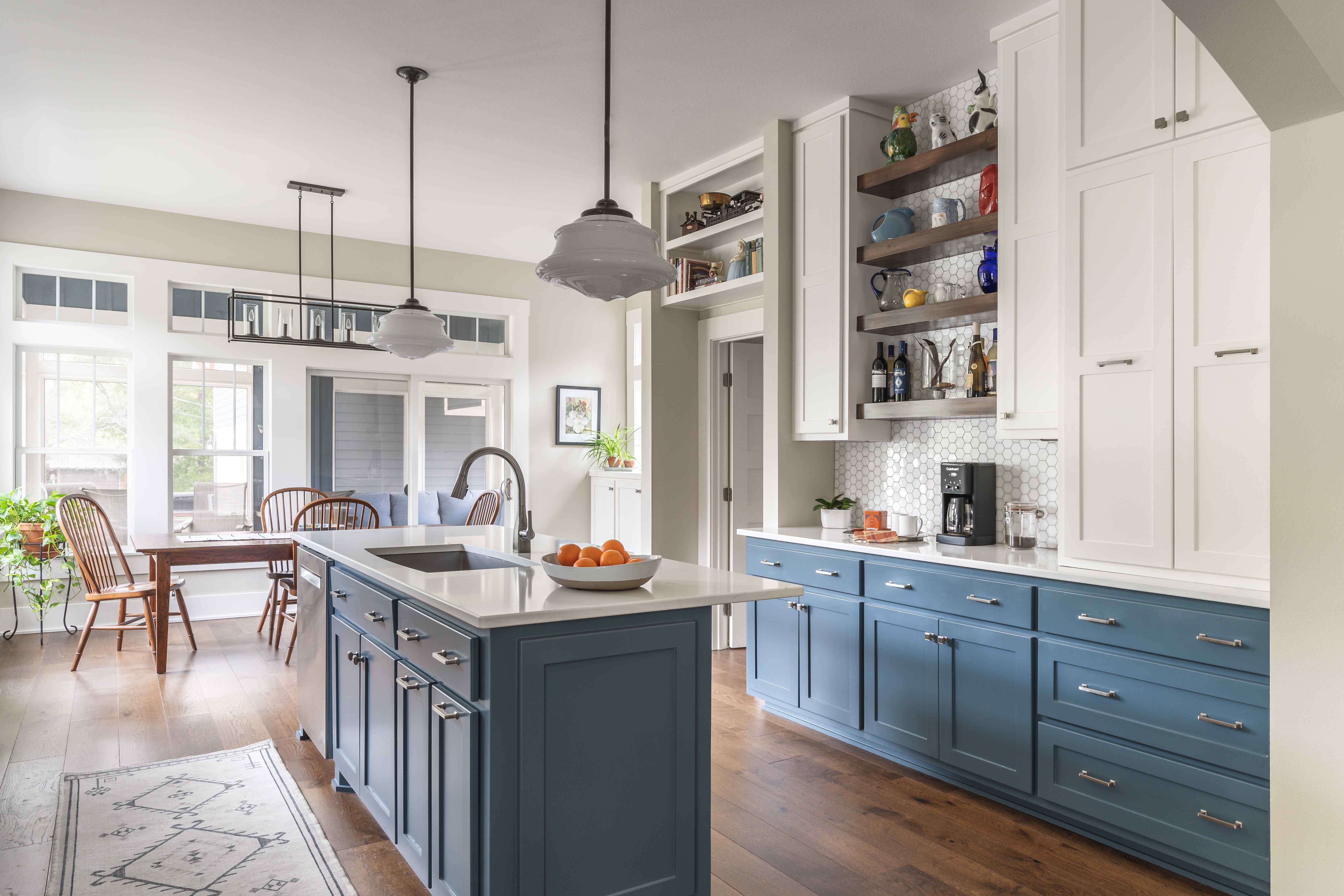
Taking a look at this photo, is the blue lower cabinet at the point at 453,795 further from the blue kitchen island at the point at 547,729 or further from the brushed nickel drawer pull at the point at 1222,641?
the brushed nickel drawer pull at the point at 1222,641

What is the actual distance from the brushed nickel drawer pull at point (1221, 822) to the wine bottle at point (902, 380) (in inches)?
76.4

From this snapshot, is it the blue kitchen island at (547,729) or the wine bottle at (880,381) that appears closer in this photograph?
the blue kitchen island at (547,729)

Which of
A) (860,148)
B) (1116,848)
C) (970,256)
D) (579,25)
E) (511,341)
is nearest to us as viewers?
(1116,848)

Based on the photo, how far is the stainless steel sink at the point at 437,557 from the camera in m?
3.08

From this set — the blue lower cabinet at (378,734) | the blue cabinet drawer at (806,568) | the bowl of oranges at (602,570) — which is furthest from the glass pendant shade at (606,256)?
the blue cabinet drawer at (806,568)

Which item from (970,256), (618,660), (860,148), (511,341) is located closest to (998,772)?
Result: (618,660)

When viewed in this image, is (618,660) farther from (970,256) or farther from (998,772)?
(970,256)

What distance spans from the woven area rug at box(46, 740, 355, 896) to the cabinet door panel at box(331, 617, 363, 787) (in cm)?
19

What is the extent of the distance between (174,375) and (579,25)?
4.30 m

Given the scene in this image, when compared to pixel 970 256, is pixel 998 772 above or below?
below

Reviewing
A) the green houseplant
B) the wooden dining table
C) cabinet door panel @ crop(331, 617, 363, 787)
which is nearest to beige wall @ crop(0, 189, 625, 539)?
the green houseplant

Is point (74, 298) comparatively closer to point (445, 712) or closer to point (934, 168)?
point (445, 712)

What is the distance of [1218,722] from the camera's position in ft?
7.67

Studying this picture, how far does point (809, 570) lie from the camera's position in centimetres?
375
